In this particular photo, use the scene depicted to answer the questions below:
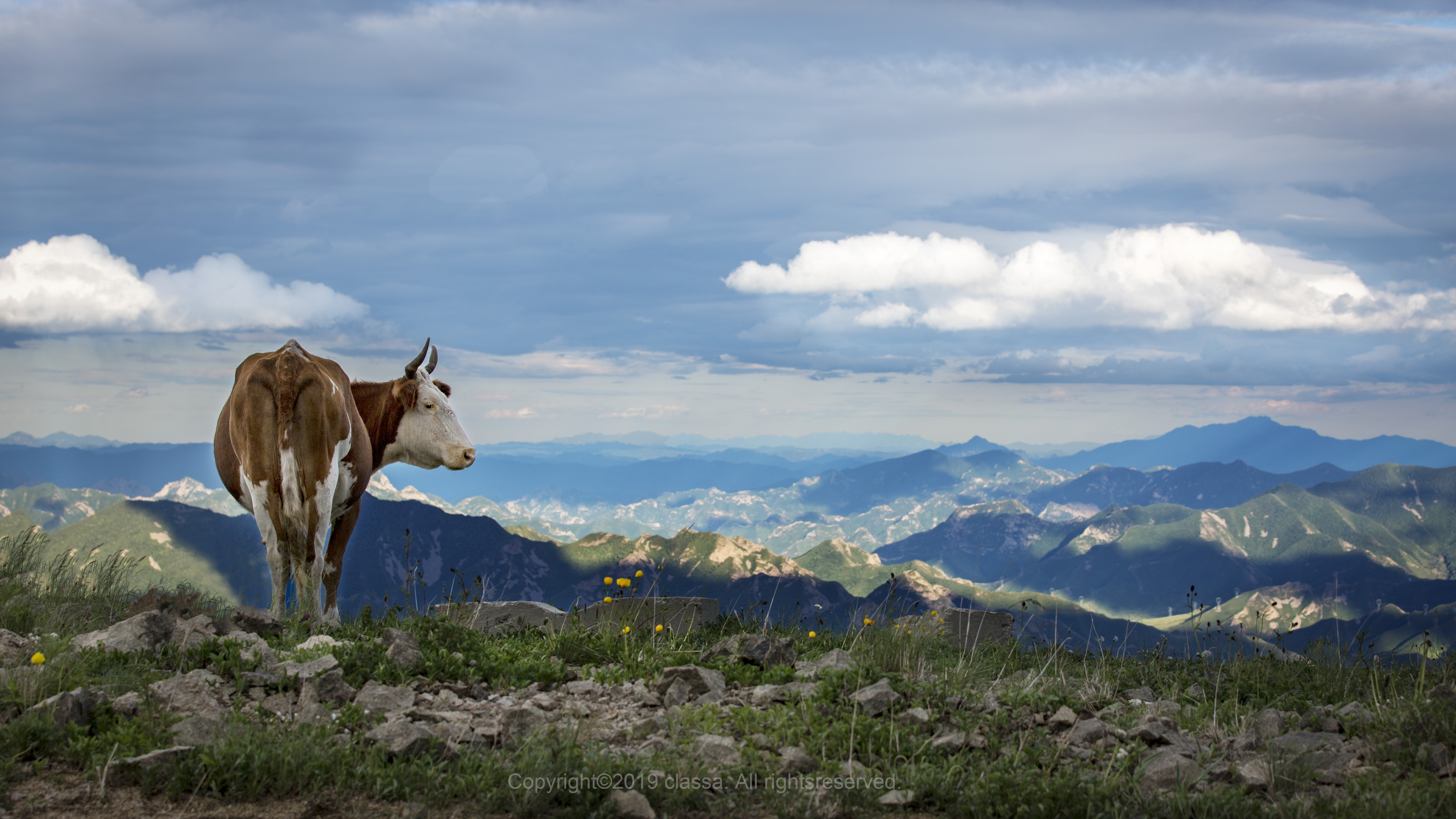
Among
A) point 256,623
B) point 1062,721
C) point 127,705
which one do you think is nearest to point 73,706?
point 127,705

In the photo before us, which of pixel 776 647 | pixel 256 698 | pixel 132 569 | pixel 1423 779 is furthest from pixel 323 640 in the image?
pixel 1423 779

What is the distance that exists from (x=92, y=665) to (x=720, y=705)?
16.6 feet

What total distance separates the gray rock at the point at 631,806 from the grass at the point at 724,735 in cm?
11

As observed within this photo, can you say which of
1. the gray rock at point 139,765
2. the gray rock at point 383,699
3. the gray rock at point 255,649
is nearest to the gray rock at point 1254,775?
the gray rock at point 383,699

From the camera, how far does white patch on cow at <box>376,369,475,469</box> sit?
526 inches

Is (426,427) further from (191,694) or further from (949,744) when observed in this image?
(949,744)

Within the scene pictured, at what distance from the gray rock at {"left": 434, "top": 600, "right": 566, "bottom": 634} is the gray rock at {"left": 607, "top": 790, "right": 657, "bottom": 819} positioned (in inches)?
167

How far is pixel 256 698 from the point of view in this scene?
6809 millimetres

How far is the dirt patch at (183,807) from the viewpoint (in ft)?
17.5

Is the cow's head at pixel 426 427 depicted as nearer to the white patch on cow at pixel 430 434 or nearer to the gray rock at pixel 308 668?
the white patch on cow at pixel 430 434

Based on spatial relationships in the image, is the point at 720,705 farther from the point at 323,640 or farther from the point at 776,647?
the point at 323,640

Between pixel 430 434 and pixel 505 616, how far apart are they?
3.96 m

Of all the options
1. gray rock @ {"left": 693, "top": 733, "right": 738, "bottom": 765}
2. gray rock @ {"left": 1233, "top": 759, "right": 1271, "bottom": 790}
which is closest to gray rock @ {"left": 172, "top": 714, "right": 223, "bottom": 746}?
gray rock @ {"left": 693, "top": 733, "right": 738, "bottom": 765}

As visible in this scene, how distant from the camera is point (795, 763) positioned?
6.19 m
